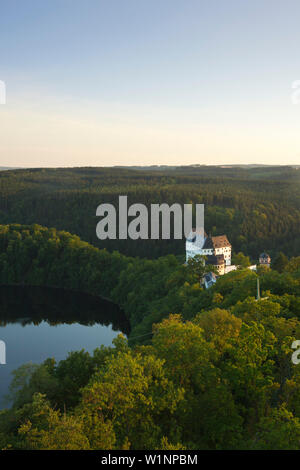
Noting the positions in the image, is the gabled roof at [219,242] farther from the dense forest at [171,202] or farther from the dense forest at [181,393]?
the dense forest at [181,393]

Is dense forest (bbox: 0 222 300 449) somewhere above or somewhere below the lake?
above

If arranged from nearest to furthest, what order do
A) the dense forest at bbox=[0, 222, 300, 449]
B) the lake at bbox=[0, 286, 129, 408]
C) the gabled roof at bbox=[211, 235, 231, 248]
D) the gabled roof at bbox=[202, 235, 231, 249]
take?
the dense forest at bbox=[0, 222, 300, 449]
the lake at bbox=[0, 286, 129, 408]
the gabled roof at bbox=[202, 235, 231, 249]
the gabled roof at bbox=[211, 235, 231, 248]

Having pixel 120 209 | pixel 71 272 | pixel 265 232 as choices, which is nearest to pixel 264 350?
pixel 71 272

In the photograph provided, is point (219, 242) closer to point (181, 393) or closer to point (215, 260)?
point (215, 260)

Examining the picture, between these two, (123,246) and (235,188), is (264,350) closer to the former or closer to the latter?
(123,246)

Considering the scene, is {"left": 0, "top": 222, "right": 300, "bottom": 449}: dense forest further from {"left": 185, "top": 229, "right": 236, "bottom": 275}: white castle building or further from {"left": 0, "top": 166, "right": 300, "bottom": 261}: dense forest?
{"left": 0, "top": 166, "right": 300, "bottom": 261}: dense forest

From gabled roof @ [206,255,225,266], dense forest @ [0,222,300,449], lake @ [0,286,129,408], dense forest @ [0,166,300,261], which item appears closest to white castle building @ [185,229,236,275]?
gabled roof @ [206,255,225,266]
